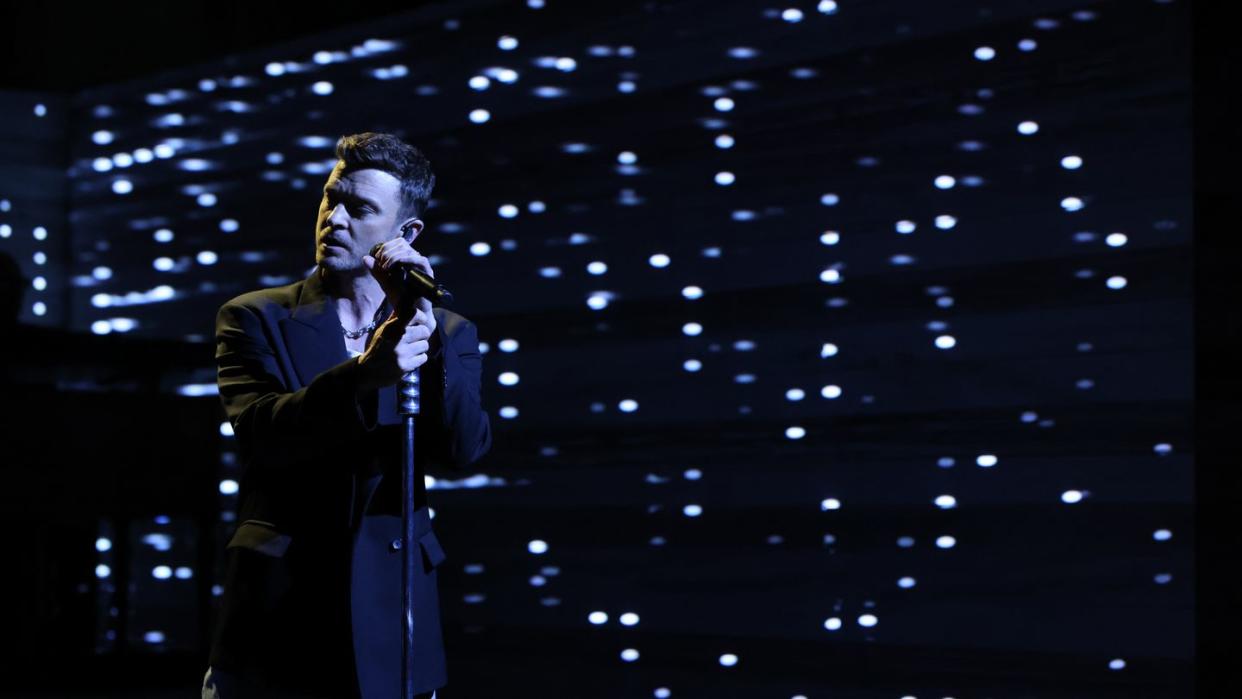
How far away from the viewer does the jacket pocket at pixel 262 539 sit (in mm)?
1687

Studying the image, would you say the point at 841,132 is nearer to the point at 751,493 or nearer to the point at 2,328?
the point at 751,493

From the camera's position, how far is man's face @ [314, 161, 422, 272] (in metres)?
1.82

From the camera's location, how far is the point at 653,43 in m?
3.97

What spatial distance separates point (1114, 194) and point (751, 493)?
116cm

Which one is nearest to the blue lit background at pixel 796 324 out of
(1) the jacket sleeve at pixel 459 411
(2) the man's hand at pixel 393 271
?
(1) the jacket sleeve at pixel 459 411

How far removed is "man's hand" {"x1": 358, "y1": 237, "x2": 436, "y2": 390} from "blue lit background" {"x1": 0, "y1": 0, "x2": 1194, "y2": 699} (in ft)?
6.61

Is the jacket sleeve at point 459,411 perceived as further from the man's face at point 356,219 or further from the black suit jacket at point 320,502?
the man's face at point 356,219

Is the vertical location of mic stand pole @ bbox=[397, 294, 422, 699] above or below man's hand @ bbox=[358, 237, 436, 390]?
below

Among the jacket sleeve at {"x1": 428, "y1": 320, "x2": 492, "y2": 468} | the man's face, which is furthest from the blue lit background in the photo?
the man's face

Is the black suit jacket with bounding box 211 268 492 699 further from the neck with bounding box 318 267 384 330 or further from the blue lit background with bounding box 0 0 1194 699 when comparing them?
the blue lit background with bounding box 0 0 1194 699

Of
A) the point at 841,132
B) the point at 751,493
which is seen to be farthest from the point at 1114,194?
the point at 751,493

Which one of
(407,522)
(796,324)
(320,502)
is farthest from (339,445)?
(796,324)

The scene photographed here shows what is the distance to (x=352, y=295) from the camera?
6.15 ft

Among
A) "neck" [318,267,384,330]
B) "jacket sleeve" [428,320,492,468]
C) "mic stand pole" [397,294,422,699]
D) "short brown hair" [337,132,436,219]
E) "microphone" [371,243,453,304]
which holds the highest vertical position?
"short brown hair" [337,132,436,219]
